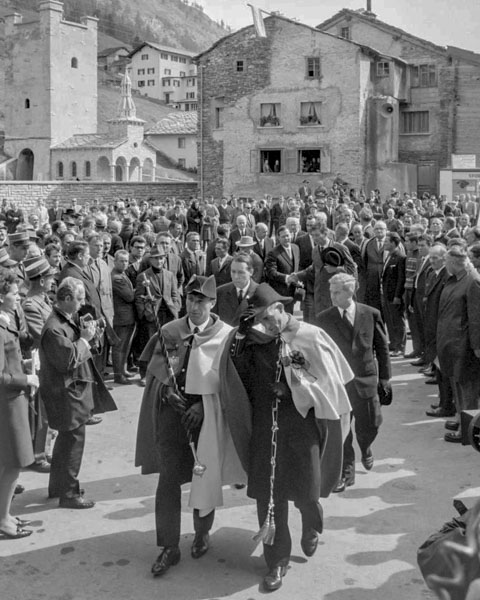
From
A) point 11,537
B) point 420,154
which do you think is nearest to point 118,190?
point 420,154

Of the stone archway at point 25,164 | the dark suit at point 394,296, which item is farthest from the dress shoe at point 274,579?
the stone archway at point 25,164

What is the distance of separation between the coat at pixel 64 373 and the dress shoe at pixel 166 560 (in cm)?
133

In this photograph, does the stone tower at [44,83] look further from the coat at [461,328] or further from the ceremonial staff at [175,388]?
the ceremonial staff at [175,388]

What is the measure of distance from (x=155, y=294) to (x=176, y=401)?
17.9ft

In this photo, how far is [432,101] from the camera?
4091 cm

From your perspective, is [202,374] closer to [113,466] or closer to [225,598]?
[225,598]

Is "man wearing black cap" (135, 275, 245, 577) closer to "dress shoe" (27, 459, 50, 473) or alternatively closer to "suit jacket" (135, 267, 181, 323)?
"dress shoe" (27, 459, 50, 473)

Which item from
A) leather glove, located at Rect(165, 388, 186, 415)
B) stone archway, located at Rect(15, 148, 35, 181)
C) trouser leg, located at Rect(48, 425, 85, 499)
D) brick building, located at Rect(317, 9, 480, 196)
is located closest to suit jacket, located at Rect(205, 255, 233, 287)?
trouser leg, located at Rect(48, 425, 85, 499)

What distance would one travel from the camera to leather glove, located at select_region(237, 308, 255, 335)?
5043 mm

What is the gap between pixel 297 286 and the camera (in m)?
11.4

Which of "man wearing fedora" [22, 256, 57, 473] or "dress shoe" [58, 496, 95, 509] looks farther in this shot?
"man wearing fedora" [22, 256, 57, 473]

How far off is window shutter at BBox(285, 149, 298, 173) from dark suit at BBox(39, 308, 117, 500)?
116ft

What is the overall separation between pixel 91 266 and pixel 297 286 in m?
3.07

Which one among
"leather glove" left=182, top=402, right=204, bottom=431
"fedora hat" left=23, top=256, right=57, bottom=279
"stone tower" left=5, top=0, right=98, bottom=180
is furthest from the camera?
"stone tower" left=5, top=0, right=98, bottom=180
